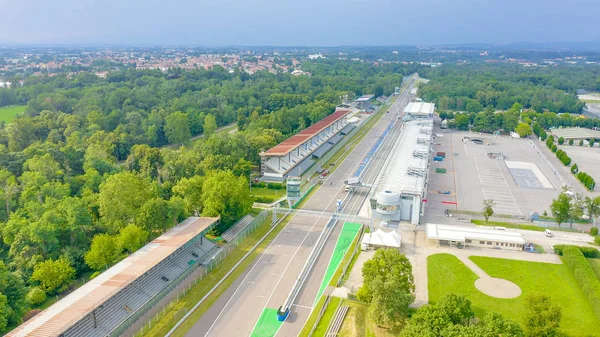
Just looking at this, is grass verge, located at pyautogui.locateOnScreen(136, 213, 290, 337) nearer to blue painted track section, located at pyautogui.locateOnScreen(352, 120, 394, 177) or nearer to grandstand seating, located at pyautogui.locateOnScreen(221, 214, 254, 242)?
grandstand seating, located at pyautogui.locateOnScreen(221, 214, 254, 242)

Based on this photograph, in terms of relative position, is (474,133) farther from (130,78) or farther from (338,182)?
(130,78)

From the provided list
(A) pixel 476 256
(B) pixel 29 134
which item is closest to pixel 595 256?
(A) pixel 476 256

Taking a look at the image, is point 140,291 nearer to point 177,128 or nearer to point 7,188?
point 7,188

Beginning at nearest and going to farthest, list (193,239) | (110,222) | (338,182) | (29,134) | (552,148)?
(193,239) → (110,222) → (338,182) → (29,134) → (552,148)

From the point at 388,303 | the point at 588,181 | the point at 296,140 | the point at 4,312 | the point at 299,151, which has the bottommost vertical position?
the point at 588,181

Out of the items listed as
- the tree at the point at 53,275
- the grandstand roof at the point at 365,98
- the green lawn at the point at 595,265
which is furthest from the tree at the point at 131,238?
the grandstand roof at the point at 365,98

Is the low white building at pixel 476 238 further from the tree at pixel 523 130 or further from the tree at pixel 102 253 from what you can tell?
the tree at pixel 523 130

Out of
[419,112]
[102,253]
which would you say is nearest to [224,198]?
[102,253]
